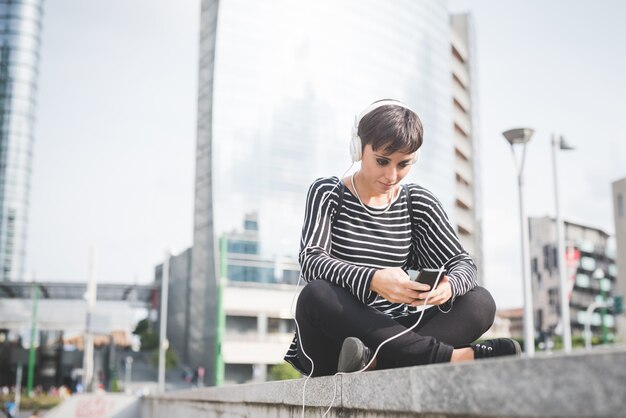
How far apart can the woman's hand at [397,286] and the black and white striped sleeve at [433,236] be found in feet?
1.69

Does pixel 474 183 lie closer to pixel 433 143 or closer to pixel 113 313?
pixel 433 143

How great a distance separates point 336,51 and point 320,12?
12.0 ft

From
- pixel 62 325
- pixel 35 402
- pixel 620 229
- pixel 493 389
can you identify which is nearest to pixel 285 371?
pixel 35 402

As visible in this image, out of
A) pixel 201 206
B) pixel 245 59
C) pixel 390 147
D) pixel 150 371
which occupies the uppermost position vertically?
pixel 245 59

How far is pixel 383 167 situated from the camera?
3.12 meters

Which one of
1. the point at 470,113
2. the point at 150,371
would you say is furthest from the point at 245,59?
the point at 470,113

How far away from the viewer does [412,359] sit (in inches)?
105

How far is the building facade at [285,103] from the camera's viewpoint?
5688 centimetres

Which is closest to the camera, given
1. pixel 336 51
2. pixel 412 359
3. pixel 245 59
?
pixel 412 359

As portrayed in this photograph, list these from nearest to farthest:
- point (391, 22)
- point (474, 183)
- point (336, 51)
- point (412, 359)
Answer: point (412, 359)
point (336, 51)
point (391, 22)
point (474, 183)

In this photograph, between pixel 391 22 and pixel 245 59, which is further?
pixel 391 22

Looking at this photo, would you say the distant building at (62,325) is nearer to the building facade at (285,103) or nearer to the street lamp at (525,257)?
the building facade at (285,103)

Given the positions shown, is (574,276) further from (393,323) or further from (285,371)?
(393,323)

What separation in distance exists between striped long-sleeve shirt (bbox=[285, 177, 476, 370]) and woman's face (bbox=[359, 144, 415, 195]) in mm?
136
